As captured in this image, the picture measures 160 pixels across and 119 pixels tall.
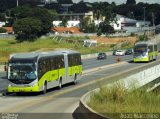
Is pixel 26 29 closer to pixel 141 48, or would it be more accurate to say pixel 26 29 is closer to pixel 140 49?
pixel 140 49

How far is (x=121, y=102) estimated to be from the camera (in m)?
18.5

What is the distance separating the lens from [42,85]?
29500 millimetres

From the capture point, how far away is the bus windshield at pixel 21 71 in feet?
94.1

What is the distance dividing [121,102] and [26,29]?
388 ft

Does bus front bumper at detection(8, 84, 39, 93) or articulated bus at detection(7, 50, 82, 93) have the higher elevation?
articulated bus at detection(7, 50, 82, 93)

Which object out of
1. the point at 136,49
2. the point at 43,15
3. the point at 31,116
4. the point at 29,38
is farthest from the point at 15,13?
the point at 31,116

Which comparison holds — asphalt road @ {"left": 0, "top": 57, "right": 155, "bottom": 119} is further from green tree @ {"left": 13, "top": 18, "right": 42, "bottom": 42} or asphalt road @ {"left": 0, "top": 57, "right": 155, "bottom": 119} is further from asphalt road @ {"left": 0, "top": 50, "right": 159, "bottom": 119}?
green tree @ {"left": 13, "top": 18, "right": 42, "bottom": 42}

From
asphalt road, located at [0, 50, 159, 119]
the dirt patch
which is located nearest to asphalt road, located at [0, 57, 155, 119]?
asphalt road, located at [0, 50, 159, 119]

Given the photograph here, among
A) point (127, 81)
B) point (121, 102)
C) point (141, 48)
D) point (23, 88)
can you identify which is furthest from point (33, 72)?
point (141, 48)

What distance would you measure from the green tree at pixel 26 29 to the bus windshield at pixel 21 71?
10575cm

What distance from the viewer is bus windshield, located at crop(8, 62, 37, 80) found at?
2867 centimetres

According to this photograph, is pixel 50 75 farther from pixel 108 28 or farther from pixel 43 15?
pixel 108 28

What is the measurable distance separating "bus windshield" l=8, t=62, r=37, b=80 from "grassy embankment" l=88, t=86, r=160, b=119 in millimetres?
8592

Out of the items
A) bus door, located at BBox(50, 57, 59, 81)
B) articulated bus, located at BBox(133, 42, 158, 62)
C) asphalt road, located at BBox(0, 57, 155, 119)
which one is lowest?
articulated bus, located at BBox(133, 42, 158, 62)
